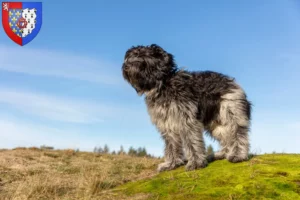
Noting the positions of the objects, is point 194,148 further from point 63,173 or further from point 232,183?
point 63,173

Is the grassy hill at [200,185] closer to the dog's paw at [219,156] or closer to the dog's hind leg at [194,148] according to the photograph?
the dog's hind leg at [194,148]

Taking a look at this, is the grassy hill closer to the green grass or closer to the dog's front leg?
the green grass

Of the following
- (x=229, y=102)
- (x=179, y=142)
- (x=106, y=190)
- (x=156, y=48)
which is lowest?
(x=106, y=190)

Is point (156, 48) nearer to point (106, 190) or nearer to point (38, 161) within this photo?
point (106, 190)

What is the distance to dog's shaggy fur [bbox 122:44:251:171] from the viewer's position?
9672mm

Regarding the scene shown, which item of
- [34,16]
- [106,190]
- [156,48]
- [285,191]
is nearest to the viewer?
[285,191]

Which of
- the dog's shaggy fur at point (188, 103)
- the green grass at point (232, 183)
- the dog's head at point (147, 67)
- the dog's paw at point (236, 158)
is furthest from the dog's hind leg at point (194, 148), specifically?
the dog's head at point (147, 67)

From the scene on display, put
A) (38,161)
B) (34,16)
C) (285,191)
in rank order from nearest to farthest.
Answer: (285,191) → (38,161) → (34,16)

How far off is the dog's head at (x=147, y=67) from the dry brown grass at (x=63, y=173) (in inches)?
104

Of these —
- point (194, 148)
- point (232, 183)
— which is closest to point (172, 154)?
point (194, 148)

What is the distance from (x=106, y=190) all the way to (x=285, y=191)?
13.8ft

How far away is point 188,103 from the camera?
9719mm

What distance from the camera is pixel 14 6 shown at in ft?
59.6

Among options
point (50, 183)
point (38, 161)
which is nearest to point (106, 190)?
point (50, 183)
